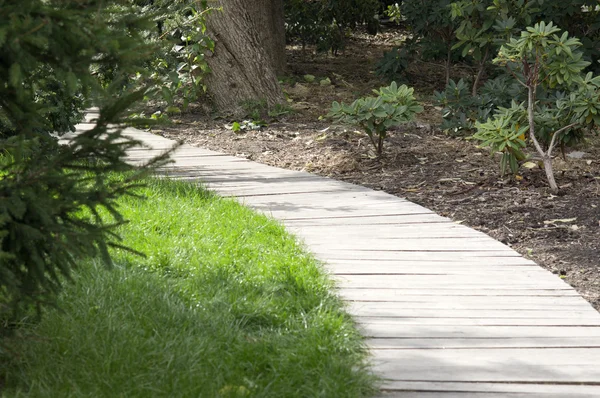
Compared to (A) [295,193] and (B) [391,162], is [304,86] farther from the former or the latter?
(A) [295,193]

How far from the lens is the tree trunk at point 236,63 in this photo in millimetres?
9672

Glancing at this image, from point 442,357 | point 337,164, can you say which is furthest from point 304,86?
point 442,357

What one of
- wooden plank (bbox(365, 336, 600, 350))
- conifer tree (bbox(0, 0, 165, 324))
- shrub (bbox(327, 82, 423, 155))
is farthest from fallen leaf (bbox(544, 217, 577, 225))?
conifer tree (bbox(0, 0, 165, 324))

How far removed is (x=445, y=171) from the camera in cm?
721

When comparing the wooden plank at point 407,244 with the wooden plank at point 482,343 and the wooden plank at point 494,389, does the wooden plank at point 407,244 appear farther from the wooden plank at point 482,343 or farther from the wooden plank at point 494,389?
the wooden plank at point 494,389

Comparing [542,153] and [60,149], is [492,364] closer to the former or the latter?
[60,149]

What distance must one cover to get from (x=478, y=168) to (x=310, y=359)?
4362 mm

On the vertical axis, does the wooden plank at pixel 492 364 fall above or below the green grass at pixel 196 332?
below

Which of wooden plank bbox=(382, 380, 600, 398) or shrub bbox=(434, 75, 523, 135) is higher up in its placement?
shrub bbox=(434, 75, 523, 135)

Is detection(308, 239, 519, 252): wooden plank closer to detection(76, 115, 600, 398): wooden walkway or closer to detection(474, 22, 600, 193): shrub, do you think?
detection(76, 115, 600, 398): wooden walkway

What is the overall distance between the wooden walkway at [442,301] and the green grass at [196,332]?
0.22 meters

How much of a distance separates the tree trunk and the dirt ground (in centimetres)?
37

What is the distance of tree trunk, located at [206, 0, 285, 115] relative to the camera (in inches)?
381

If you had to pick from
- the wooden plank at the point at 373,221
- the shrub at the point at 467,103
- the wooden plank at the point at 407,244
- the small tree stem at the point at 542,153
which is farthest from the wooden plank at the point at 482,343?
the shrub at the point at 467,103
